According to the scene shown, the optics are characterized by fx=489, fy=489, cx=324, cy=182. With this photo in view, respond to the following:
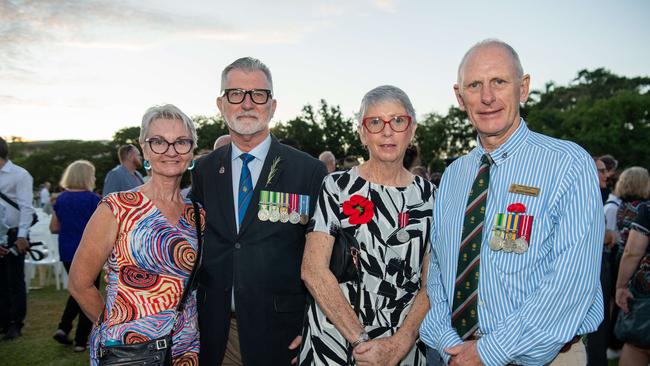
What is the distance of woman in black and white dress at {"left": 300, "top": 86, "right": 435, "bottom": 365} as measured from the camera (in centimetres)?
264

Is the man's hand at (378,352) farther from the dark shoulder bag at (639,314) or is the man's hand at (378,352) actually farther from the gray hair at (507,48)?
the dark shoulder bag at (639,314)

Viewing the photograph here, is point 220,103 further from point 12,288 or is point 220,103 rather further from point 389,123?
point 12,288

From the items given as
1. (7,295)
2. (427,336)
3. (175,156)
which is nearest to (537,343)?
(427,336)

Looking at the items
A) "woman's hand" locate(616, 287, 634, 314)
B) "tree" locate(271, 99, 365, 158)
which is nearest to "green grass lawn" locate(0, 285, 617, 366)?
"woman's hand" locate(616, 287, 634, 314)

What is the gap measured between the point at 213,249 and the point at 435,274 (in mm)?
1369

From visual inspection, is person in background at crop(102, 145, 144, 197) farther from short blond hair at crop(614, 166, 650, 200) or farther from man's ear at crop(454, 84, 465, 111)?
short blond hair at crop(614, 166, 650, 200)

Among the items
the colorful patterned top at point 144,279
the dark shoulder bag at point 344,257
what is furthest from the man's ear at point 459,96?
the colorful patterned top at point 144,279

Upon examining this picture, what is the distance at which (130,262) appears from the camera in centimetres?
269

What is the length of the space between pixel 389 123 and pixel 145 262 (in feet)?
5.11

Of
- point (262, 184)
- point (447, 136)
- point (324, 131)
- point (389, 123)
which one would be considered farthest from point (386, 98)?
point (447, 136)

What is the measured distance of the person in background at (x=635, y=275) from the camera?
466 cm

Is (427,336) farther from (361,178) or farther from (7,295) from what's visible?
(7,295)

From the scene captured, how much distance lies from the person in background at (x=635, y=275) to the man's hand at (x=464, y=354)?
10.8 feet

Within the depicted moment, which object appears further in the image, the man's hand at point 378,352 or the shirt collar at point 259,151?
the shirt collar at point 259,151
